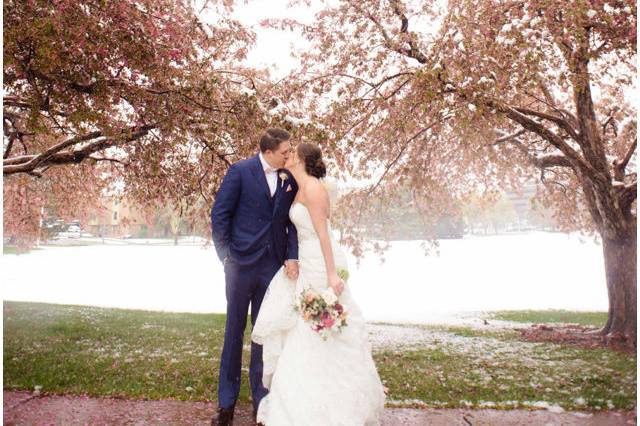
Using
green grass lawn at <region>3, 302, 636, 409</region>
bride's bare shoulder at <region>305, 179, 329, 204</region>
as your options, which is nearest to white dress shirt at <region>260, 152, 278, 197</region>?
bride's bare shoulder at <region>305, 179, 329, 204</region>

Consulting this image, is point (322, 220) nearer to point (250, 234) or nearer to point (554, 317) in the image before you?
point (250, 234)

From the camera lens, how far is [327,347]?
4.35 meters

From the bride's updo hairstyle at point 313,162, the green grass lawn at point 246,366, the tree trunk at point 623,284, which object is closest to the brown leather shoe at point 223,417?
the green grass lawn at point 246,366

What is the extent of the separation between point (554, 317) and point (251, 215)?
45.5ft

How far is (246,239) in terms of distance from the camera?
4570 mm

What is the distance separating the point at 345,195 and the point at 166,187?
18.8 feet

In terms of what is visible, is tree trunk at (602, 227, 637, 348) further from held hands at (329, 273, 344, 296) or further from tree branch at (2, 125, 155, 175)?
tree branch at (2, 125, 155, 175)

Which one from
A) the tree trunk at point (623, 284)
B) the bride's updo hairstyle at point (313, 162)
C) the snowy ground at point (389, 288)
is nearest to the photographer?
the bride's updo hairstyle at point (313, 162)

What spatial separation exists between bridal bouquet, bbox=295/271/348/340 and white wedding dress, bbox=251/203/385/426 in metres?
0.20

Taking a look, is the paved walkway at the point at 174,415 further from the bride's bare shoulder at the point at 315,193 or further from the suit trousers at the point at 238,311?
the bride's bare shoulder at the point at 315,193

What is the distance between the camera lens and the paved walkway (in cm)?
475

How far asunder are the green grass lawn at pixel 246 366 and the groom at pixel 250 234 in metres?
0.93

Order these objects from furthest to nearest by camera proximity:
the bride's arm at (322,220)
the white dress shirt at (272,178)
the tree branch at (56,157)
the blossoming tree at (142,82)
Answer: the tree branch at (56,157)
the blossoming tree at (142,82)
the white dress shirt at (272,178)
the bride's arm at (322,220)

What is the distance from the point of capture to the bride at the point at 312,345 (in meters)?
4.17
